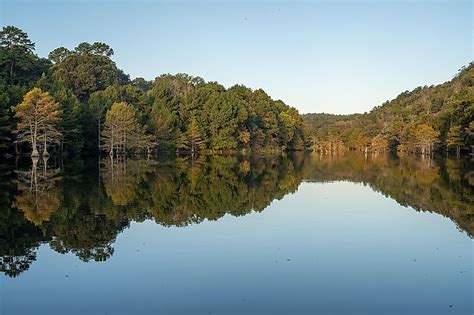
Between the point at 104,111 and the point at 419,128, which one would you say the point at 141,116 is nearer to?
the point at 104,111

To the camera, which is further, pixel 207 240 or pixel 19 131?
pixel 19 131

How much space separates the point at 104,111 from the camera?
58.6 metres

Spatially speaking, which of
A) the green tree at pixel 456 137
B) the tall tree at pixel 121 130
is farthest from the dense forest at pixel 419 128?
the tall tree at pixel 121 130

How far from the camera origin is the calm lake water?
7438mm

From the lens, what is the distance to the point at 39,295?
762 cm

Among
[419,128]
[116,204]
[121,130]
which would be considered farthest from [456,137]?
[116,204]

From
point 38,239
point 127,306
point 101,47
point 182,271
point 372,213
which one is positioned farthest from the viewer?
point 101,47

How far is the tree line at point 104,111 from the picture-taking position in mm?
43625

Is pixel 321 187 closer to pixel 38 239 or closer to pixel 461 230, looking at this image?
pixel 461 230

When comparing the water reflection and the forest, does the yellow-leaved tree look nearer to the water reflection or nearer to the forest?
the forest

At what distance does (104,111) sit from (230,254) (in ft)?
169

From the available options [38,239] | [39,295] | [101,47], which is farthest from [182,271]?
[101,47]

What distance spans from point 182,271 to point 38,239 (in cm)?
447

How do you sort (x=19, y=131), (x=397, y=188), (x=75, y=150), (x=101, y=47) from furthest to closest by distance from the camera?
(x=101, y=47) < (x=75, y=150) < (x=19, y=131) < (x=397, y=188)
